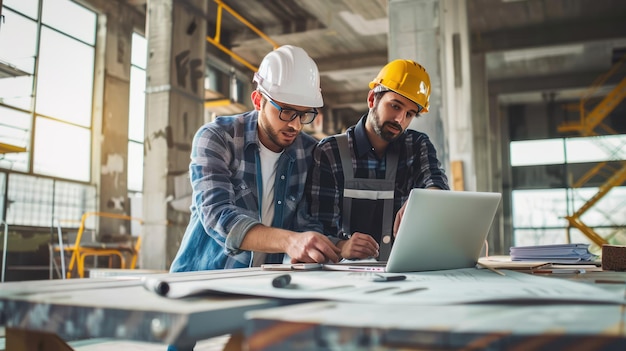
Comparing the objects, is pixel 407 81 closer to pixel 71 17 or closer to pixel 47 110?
pixel 47 110

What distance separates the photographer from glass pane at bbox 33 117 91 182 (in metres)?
10.9

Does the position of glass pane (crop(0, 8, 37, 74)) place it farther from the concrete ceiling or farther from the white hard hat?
the white hard hat

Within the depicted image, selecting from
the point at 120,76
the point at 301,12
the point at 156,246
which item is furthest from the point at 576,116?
the point at 156,246

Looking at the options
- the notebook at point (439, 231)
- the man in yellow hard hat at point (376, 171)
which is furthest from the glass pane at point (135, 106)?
the notebook at point (439, 231)

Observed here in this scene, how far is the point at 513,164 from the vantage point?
20719mm

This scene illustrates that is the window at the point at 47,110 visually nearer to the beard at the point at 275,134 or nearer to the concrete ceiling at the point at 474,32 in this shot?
the concrete ceiling at the point at 474,32

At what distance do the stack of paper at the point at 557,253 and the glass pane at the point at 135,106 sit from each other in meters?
11.7

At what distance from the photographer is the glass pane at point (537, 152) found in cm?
2014

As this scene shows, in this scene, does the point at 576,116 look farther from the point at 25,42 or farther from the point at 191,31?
the point at 25,42

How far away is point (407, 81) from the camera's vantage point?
3.42 m

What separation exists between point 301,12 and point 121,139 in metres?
4.95

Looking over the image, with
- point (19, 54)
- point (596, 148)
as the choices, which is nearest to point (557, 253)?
point (19, 54)

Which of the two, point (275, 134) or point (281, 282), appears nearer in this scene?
point (281, 282)

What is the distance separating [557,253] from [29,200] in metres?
10.4
